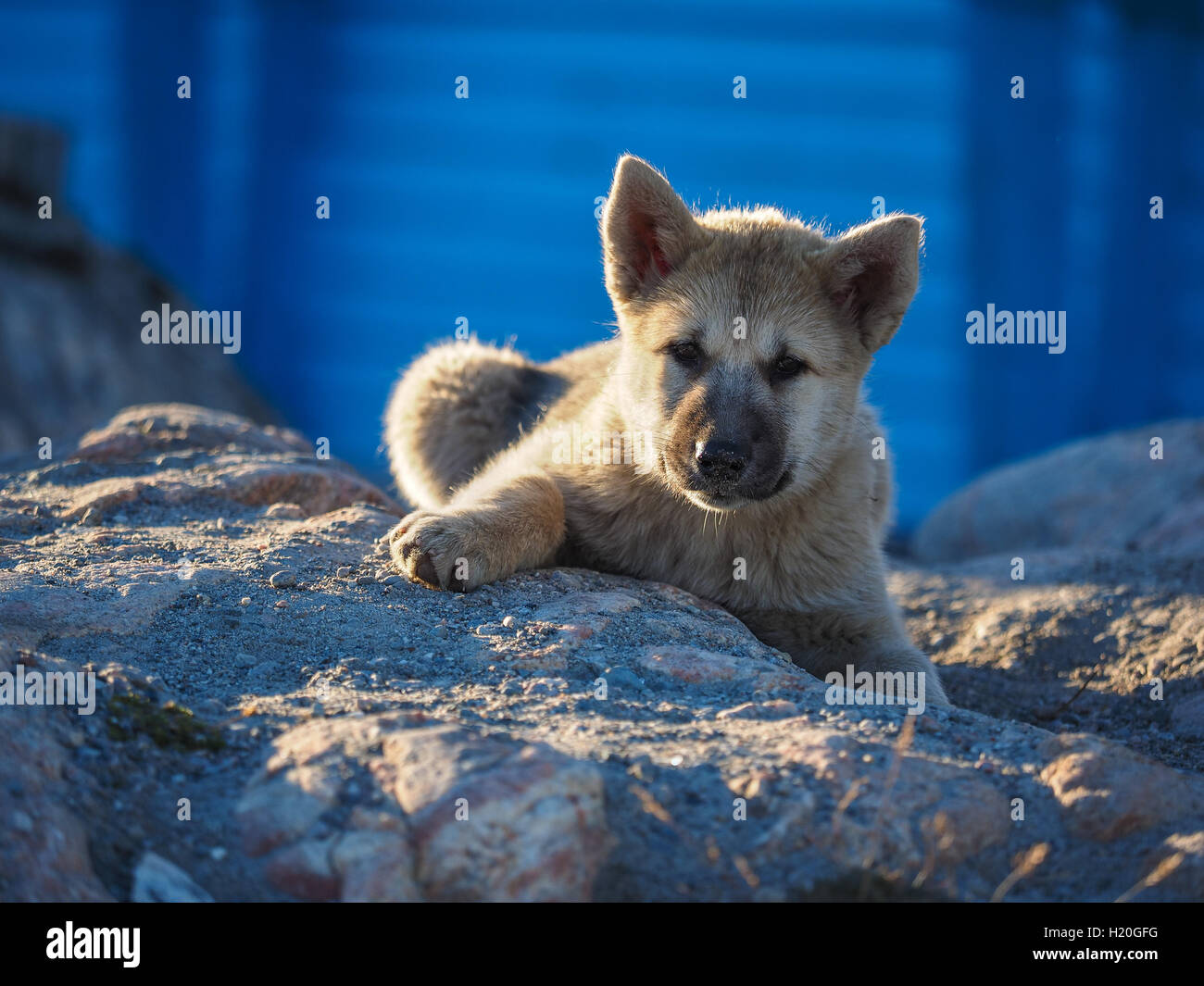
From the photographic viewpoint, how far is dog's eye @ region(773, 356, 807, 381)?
15.7ft

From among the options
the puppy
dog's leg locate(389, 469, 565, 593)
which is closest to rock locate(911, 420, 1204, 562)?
the puppy

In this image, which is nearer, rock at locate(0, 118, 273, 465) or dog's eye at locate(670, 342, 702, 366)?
dog's eye at locate(670, 342, 702, 366)

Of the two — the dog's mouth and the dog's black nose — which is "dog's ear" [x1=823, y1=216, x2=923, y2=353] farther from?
the dog's black nose

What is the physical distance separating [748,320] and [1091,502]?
3.92 meters

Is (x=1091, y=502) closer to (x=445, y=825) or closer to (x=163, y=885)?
(x=445, y=825)

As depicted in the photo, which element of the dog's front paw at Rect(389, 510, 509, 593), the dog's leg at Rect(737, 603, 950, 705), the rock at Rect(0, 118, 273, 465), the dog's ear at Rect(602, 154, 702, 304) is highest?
the rock at Rect(0, 118, 273, 465)

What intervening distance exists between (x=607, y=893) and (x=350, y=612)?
1605 mm

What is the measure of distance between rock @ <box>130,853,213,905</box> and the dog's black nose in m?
2.27

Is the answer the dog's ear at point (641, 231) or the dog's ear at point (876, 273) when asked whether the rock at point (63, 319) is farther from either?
the dog's ear at point (876, 273)

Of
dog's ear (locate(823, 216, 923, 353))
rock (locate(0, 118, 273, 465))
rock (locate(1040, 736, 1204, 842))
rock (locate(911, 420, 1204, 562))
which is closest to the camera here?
rock (locate(1040, 736, 1204, 842))

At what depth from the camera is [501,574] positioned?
14.7ft

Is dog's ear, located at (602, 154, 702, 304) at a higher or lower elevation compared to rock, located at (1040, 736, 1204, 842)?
higher

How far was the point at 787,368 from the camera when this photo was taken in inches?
189
